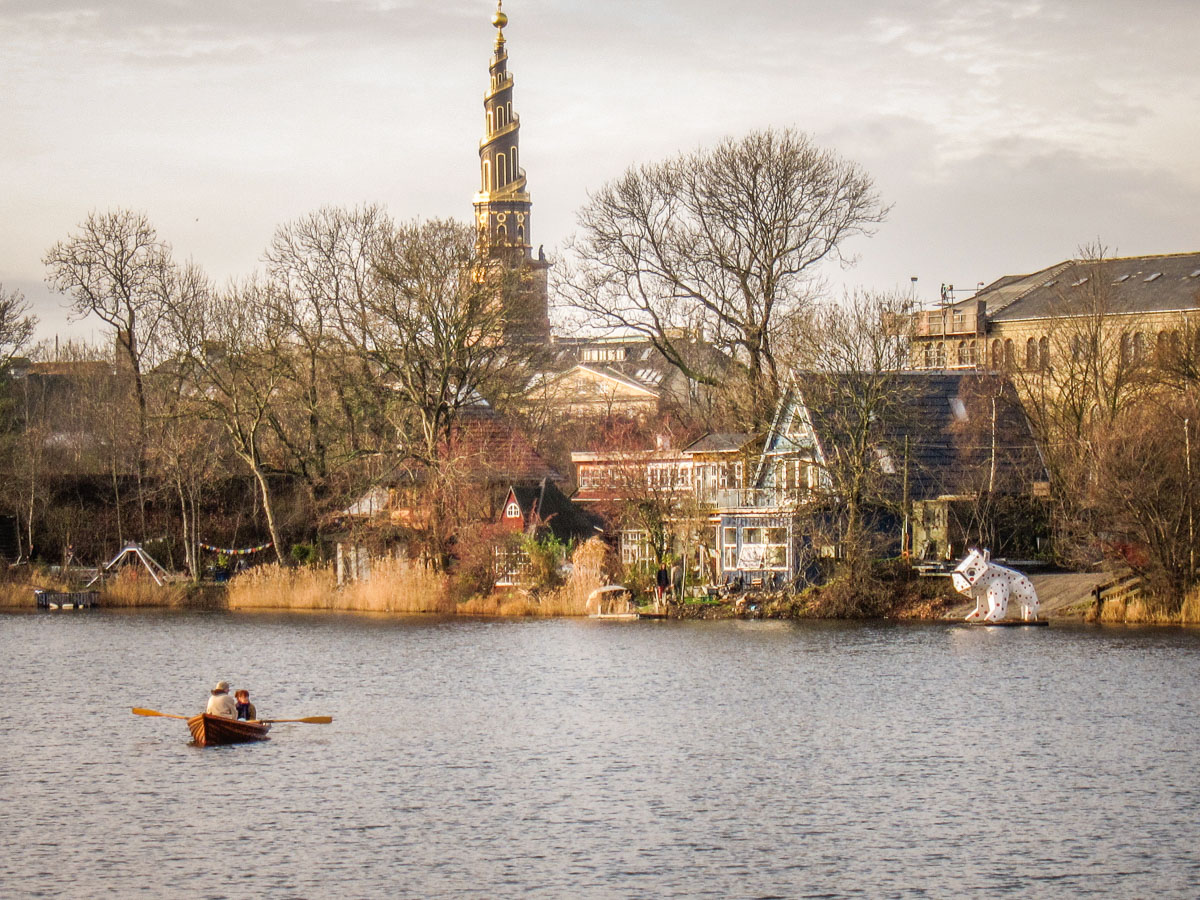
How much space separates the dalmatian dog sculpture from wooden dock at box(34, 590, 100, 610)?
1348 inches

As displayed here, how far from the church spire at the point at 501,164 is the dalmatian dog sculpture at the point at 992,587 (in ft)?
376

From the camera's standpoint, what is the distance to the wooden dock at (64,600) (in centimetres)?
6756

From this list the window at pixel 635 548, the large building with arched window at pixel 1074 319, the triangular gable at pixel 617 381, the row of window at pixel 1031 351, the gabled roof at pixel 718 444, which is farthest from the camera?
the triangular gable at pixel 617 381

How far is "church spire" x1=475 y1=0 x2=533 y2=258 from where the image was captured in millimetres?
167125

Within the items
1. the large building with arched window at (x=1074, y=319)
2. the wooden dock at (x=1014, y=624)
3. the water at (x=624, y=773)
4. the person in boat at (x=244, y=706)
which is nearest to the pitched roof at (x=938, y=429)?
the large building with arched window at (x=1074, y=319)

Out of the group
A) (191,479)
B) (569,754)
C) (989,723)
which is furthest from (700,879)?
→ (191,479)

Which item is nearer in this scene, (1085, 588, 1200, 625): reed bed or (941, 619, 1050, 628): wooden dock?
(1085, 588, 1200, 625): reed bed

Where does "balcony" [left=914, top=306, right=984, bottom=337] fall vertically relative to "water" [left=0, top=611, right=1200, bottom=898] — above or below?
above

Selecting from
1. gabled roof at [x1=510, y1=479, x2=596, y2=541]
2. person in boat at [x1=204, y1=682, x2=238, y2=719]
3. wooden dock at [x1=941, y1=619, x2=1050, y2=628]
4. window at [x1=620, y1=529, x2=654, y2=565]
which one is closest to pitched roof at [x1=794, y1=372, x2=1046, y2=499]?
window at [x1=620, y1=529, x2=654, y2=565]

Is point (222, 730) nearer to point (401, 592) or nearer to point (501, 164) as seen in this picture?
point (401, 592)

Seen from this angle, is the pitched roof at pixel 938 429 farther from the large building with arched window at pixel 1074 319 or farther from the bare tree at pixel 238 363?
the bare tree at pixel 238 363

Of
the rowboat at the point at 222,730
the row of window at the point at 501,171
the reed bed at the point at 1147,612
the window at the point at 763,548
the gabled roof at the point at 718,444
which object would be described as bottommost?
the rowboat at the point at 222,730

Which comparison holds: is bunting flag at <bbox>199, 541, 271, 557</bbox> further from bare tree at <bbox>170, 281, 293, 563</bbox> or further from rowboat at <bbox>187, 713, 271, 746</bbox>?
rowboat at <bbox>187, 713, 271, 746</bbox>

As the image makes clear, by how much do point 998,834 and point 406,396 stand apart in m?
49.0
